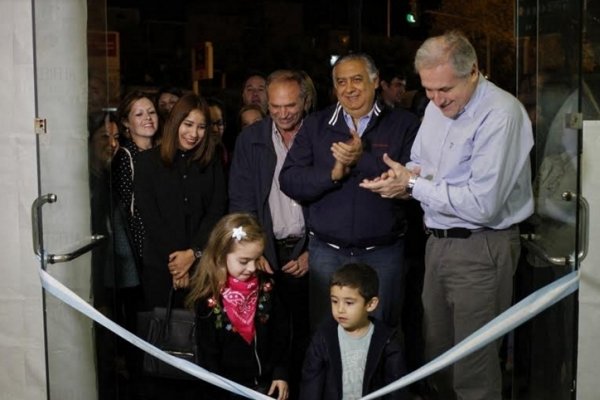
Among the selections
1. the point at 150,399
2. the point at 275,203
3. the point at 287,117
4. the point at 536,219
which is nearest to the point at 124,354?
the point at 150,399

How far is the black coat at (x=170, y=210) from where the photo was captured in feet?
17.6

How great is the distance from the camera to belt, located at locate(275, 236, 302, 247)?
212 inches

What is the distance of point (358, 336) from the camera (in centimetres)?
416

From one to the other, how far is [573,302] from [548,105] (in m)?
0.95

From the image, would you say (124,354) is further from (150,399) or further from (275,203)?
(275,203)

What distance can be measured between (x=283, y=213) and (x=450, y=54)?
1.49 m

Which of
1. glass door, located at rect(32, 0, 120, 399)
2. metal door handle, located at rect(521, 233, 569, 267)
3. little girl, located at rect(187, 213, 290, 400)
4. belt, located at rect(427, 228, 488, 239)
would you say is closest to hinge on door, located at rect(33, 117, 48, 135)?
glass door, located at rect(32, 0, 120, 399)

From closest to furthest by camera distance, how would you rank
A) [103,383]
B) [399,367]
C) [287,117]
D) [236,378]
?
[399,367], [236,378], [103,383], [287,117]

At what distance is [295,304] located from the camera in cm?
556

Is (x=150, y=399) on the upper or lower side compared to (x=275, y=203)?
lower

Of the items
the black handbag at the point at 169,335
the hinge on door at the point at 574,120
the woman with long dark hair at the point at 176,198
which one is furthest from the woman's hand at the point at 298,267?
the hinge on door at the point at 574,120

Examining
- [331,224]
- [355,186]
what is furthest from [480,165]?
[331,224]

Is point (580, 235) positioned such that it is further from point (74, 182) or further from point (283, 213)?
point (74, 182)

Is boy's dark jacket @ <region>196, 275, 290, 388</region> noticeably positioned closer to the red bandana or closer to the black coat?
the red bandana
